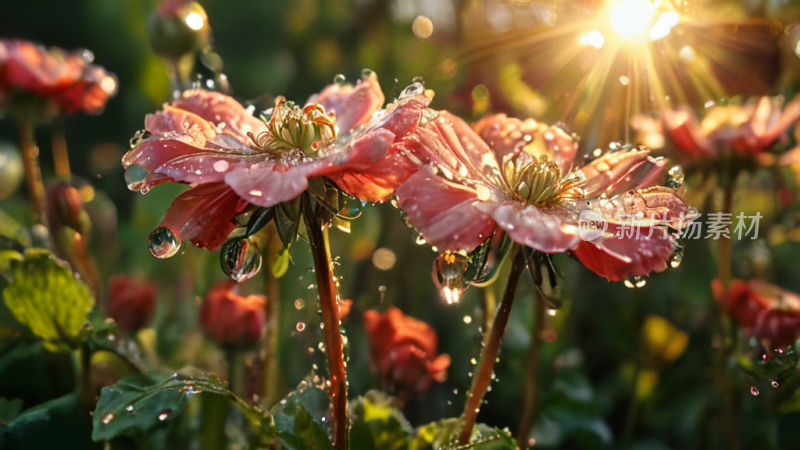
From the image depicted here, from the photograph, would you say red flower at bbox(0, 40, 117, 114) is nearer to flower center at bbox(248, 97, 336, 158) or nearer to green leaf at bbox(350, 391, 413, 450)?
flower center at bbox(248, 97, 336, 158)

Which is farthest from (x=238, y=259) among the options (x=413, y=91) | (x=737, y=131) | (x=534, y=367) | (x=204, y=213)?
(x=737, y=131)

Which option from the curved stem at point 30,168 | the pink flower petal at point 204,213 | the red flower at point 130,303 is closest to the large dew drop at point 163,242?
the pink flower petal at point 204,213

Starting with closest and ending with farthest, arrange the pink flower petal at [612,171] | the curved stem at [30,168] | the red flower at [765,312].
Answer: the pink flower petal at [612,171] → the red flower at [765,312] → the curved stem at [30,168]

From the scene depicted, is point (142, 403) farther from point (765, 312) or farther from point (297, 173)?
point (765, 312)

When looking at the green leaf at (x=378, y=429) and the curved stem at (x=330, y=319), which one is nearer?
the curved stem at (x=330, y=319)

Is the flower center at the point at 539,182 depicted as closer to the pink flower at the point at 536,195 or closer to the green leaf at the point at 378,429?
the pink flower at the point at 536,195

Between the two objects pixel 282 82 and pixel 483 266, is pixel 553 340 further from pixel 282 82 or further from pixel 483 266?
pixel 282 82
